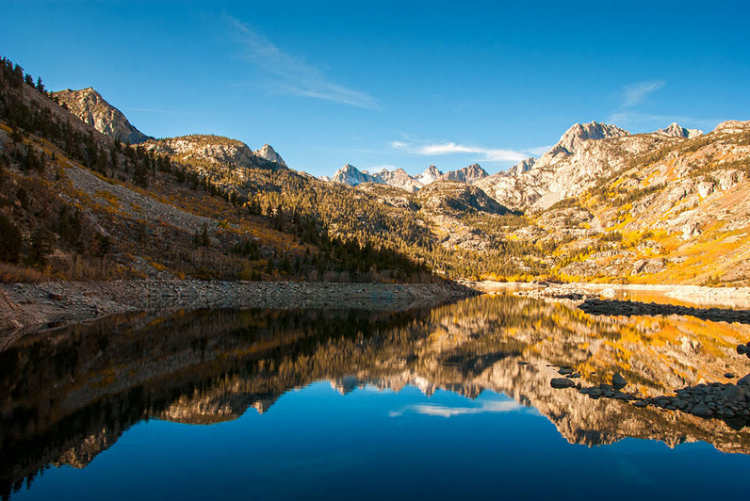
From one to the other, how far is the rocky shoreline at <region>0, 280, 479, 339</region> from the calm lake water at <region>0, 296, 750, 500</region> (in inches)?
310

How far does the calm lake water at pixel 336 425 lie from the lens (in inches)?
420

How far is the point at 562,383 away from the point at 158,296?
55.9 m

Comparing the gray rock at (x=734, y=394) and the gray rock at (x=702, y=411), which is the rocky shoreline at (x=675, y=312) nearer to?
the gray rock at (x=734, y=394)

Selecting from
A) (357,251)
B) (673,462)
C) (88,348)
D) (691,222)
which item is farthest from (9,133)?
(691,222)

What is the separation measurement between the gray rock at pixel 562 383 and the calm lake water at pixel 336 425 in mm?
555

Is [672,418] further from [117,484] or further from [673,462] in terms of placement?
[117,484]

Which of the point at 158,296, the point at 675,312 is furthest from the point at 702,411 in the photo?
the point at 158,296

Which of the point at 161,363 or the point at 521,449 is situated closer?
the point at 521,449

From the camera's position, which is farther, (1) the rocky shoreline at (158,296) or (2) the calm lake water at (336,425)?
(1) the rocky shoreline at (158,296)

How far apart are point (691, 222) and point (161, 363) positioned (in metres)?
227

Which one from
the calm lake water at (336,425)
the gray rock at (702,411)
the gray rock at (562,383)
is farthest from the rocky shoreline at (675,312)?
the gray rock at (702,411)

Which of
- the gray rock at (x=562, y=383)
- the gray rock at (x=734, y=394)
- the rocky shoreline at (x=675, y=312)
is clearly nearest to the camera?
the gray rock at (x=734, y=394)

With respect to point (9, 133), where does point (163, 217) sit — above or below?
below

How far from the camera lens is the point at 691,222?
606 feet
